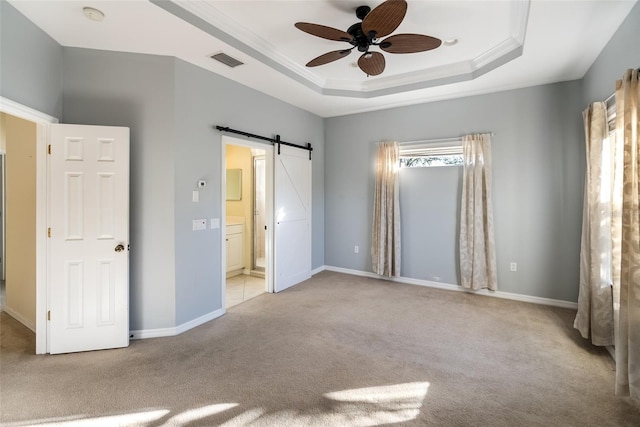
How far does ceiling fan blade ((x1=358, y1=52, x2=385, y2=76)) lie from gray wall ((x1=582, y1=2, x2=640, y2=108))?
1.84 metres

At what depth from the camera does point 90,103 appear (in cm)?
292

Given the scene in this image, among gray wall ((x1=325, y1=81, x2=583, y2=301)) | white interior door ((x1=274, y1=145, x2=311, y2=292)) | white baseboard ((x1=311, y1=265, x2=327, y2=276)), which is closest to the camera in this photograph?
gray wall ((x1=325, y1=81, x2=583, y2=301))

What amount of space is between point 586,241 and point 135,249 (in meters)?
4.46

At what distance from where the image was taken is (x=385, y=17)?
213cm

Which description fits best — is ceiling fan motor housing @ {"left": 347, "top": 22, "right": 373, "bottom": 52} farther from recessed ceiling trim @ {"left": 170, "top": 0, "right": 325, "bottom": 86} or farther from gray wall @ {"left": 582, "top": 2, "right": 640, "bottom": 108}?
gray wall @ {"left": 582, "top": 2, "right": 640, "bottom": 108}

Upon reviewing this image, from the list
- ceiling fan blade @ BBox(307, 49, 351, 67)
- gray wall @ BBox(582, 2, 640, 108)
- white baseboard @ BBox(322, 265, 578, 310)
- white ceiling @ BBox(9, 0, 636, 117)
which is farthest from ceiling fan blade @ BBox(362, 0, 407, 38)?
white baseboard @ BBox(322, 265, 578, 310)

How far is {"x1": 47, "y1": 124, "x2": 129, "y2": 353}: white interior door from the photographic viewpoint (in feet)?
8.79

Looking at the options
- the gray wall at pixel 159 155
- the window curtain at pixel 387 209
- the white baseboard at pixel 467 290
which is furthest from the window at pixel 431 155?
the gray wall at pixel 159 155

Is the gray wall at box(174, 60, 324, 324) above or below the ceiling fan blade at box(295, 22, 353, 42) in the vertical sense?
below

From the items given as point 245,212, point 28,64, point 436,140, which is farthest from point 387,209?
point 28,64

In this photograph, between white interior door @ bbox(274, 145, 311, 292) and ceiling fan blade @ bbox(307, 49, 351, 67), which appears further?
white interior door @ bbox(274, 145, 311, 292)

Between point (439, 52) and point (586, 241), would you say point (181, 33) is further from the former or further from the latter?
point (586, 241)

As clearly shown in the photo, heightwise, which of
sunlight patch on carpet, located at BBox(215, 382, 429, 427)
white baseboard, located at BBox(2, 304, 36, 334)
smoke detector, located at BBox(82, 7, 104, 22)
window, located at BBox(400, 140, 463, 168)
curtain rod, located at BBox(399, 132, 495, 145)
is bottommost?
sunlight patch on carpet, located at BBox(215, 382, 429, 427)

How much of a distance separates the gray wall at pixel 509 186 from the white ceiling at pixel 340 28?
0.40m
